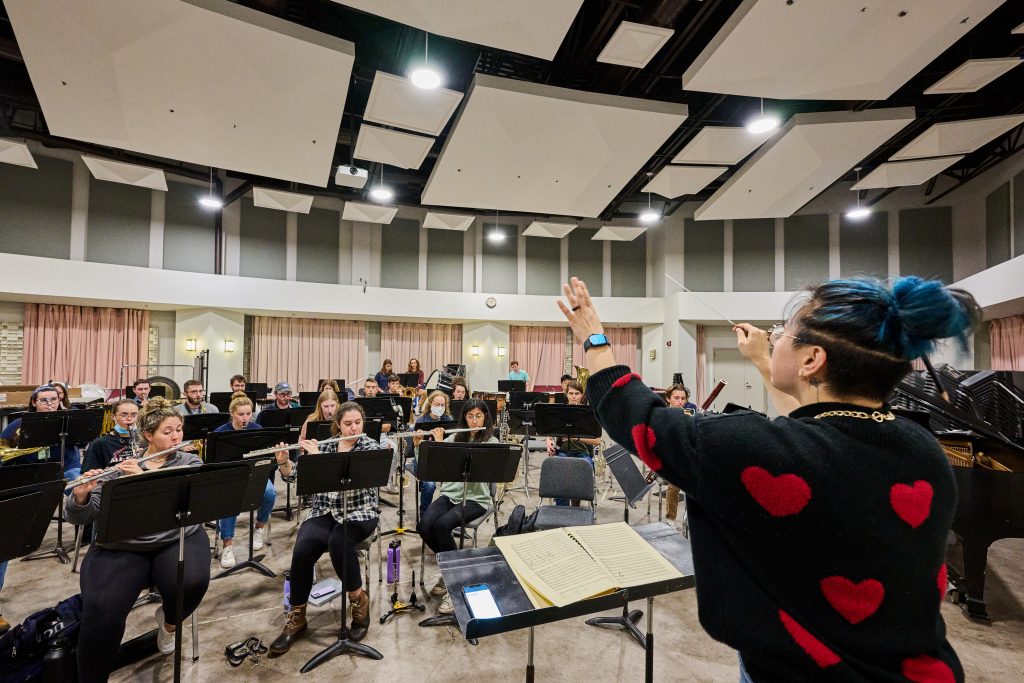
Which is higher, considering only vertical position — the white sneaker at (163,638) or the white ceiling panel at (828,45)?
the white ceiling panel at (828,45)

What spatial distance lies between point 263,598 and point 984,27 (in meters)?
10.5

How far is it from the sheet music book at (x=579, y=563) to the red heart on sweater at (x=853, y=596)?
0.72 metres

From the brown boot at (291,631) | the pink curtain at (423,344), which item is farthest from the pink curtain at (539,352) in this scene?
the brown boot at (291,631)

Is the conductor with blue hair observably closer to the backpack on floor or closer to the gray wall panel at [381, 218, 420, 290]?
the backpack on floor

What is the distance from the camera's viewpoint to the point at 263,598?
373cm

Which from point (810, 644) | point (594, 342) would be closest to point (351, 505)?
point (594, 342)

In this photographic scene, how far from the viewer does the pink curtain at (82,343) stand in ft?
31.7

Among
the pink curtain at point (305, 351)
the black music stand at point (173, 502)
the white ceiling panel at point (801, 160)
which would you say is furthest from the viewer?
the pink curtain at point (305, 351)

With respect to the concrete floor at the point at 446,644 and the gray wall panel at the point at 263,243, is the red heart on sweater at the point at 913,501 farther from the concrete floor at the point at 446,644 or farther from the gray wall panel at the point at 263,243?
the gray wall panel at the point at 263,243

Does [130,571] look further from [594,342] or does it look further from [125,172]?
[125,172]

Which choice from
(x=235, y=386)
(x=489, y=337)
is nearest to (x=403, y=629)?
(x=235, y=386)

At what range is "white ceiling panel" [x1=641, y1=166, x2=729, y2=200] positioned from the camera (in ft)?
27.2

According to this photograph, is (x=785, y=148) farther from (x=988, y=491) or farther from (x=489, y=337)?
(x=489, y=337)

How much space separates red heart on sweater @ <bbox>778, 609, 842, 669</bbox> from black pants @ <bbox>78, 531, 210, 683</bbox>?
336cm
